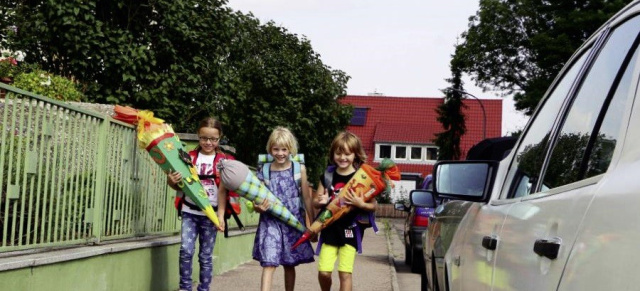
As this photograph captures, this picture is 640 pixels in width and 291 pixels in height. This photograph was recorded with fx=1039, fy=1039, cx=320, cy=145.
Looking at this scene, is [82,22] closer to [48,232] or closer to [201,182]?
[201,182]

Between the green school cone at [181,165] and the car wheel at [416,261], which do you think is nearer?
the green school cone at [181,165]

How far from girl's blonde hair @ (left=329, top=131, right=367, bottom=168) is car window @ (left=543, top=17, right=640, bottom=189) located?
511cm

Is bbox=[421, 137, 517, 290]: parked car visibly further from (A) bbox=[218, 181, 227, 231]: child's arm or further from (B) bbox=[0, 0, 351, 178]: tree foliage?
(B) bbox=[0, 0, 351, 178]: tree foliage

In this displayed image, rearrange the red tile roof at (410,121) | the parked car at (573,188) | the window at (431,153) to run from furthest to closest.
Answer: the window at (431,153) → the red tile roof at (410,121) → the parked car at (573,188)

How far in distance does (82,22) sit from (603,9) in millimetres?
24371

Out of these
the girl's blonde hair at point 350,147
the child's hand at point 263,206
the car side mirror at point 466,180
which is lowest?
the child's hand at point 263,206

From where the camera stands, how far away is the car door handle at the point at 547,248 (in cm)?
233

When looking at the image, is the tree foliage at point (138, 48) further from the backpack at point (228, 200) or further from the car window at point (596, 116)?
the car window at point (596, 116)

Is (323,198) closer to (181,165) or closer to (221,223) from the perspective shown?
(221,223)

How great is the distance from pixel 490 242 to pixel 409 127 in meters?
87.4

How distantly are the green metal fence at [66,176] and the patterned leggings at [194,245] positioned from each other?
576 millimetres

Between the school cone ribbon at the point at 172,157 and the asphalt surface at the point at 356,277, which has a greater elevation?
the school cone ribbon at the point at 172,157

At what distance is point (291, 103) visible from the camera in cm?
5212

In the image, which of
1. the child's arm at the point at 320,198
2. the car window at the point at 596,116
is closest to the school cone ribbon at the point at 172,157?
the child's arm at the point at 320,198
